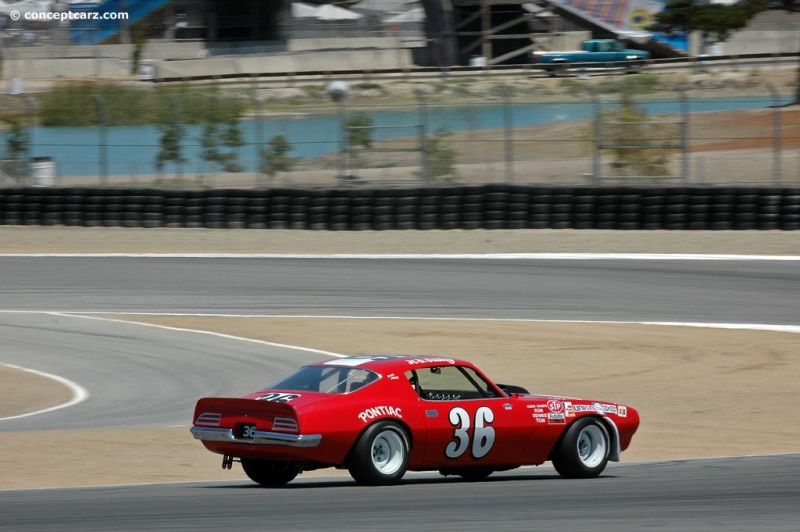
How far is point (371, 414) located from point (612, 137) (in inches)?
751

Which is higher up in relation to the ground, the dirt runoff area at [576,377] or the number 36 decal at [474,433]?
the number 36 decal at [474,433]

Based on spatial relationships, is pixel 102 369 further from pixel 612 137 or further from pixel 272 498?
pixel 612 137

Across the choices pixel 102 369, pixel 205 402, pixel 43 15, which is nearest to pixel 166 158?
pixel 102 369

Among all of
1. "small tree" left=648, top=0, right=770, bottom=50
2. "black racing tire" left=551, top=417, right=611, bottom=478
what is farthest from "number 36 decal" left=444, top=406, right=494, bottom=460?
"small tree" left=648, top=0, right=770, bottom=50

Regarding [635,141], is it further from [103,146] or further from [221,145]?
[103,146]

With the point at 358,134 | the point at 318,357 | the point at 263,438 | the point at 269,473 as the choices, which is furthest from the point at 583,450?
the point at 358,134

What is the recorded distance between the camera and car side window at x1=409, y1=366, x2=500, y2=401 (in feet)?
25.6

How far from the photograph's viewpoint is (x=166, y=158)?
26.1 metres

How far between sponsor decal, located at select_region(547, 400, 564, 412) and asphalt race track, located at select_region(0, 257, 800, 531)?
0.48 meters

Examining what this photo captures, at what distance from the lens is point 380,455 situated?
23.9ft

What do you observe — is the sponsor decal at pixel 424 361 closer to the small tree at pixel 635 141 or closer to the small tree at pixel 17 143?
the small tree at pixel 635 141

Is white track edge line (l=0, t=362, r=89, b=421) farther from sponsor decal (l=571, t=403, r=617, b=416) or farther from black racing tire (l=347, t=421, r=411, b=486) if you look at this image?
sponsor decal (l=571, t=403, r=617, b=416)

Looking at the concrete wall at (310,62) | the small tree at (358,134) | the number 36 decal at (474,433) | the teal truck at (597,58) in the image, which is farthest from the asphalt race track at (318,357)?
the concrete wall at (310,62)

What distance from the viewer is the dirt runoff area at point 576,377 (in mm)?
9266
